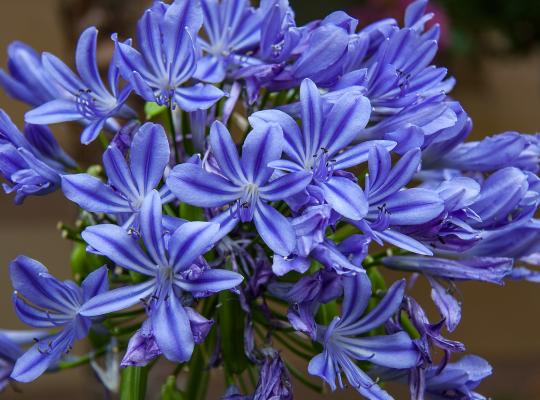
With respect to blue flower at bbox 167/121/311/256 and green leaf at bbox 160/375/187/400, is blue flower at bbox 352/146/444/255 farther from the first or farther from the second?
green leaf at bbox 160/375/187/400

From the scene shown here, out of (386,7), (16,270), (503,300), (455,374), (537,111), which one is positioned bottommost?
(503,300)

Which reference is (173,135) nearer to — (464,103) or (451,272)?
(451,272)

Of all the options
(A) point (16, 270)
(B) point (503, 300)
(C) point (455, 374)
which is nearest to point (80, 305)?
(A) point (16, 270)

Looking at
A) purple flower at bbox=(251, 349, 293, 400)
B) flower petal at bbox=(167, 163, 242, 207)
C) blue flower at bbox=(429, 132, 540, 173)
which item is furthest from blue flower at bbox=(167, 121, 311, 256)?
blue flower at bbox=(429, 132, 540, 173)

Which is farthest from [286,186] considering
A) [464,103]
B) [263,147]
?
[464,103]

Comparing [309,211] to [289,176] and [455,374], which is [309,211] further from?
[455,374]

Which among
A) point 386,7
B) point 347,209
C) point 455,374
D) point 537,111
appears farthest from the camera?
point 537,111
